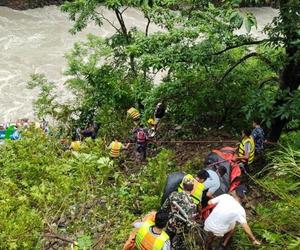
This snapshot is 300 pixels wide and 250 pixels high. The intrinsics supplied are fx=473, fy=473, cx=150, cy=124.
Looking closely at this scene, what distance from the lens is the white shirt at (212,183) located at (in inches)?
238

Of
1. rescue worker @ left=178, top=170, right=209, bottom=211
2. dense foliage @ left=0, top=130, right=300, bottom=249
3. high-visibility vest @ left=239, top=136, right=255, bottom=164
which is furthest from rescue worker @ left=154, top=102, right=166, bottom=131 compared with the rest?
rescue worker @ left=178, top=170, right=209, bottom=211

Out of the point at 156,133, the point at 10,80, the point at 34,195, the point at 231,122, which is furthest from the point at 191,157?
the point at 10,80

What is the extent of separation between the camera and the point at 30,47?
21.8 m

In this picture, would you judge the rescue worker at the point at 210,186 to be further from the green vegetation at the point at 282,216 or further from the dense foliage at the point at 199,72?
the dense foliage at the point at 199,72

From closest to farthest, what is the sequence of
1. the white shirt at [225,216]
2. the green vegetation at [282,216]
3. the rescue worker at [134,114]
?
the green vegetation at [282,216], the white shirt at [225,216], the rescue worker at [134,114]

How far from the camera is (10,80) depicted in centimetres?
1945

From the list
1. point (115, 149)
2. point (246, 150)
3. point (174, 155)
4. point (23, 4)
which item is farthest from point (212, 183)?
point (23, 4)

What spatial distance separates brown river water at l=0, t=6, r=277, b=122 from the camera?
18562 millimetres

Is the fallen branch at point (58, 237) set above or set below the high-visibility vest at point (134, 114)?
above

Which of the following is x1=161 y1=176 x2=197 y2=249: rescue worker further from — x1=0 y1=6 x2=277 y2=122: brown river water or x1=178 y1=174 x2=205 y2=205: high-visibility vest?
x1=0 y1=6 x2=277 y2=122: brown river water

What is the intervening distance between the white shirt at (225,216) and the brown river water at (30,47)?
44.1ft

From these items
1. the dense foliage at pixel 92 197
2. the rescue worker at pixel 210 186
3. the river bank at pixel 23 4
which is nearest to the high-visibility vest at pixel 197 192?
the rescue worker at pixel 210 186

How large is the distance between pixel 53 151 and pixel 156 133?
252 centimetres

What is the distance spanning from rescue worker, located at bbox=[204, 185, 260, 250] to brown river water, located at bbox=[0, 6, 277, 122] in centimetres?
1337
